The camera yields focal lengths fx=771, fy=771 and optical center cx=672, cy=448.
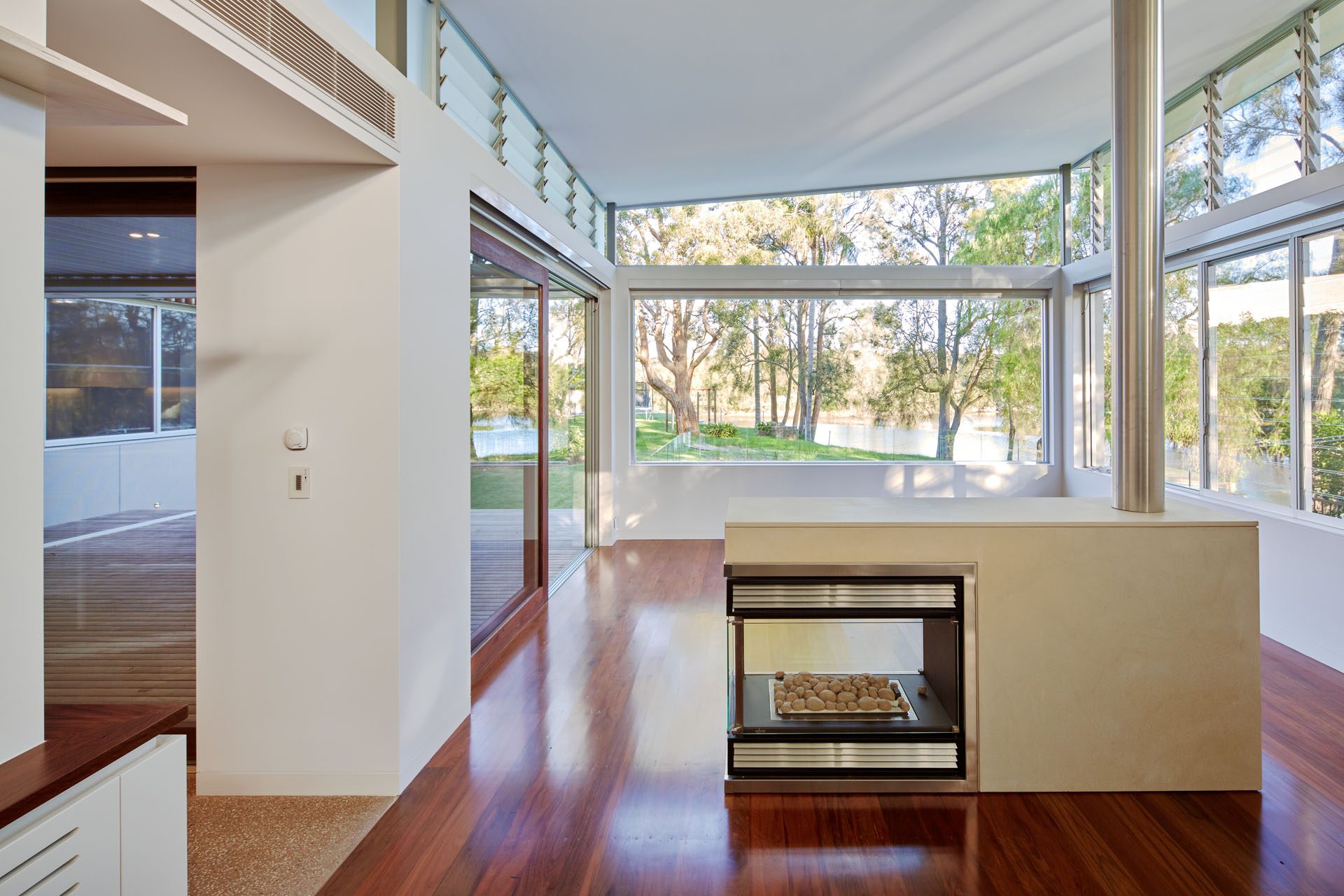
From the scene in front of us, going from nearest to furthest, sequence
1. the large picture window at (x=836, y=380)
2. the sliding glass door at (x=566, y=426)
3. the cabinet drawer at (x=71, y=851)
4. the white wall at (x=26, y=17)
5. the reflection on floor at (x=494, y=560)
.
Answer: the cabinet drawer at (x=71, y=851)
the white wall at (x=26, y=17)
the reflection on floor at (x=494, y=560)
the sliding glass door at (x=566, y=426)
the large picture window at (x=836, y=380)

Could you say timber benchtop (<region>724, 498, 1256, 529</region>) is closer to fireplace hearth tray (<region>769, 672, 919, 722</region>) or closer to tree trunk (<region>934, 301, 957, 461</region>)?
fireplace hearth tray (<region>769, 672, 919, 722</region>)

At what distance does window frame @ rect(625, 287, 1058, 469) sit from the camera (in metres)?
7.11

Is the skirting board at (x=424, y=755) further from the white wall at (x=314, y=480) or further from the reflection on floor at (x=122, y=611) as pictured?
the reflection on floor at (x=122, y=611)

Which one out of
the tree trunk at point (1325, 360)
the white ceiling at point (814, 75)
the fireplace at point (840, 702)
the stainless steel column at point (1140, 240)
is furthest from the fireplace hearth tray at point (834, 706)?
the tree trunk at point (1325, 360)

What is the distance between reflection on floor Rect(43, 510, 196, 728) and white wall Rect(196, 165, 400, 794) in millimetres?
304

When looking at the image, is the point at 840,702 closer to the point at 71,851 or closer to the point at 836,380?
the point at 71,851

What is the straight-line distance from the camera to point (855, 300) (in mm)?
7219

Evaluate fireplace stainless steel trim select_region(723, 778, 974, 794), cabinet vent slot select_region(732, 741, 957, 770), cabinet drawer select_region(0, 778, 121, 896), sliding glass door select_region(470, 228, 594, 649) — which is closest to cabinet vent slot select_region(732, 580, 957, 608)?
cabinet vent slot select_region(732, 741, 957, 770)

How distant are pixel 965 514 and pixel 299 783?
2462 mm

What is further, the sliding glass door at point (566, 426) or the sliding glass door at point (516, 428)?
the sliding glass door at point (566, 426)

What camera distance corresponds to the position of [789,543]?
2.61 meters

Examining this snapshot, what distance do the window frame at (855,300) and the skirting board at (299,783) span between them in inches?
186

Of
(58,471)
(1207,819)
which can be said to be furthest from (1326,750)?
(58,471)

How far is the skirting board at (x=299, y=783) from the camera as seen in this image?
8.50 ft
